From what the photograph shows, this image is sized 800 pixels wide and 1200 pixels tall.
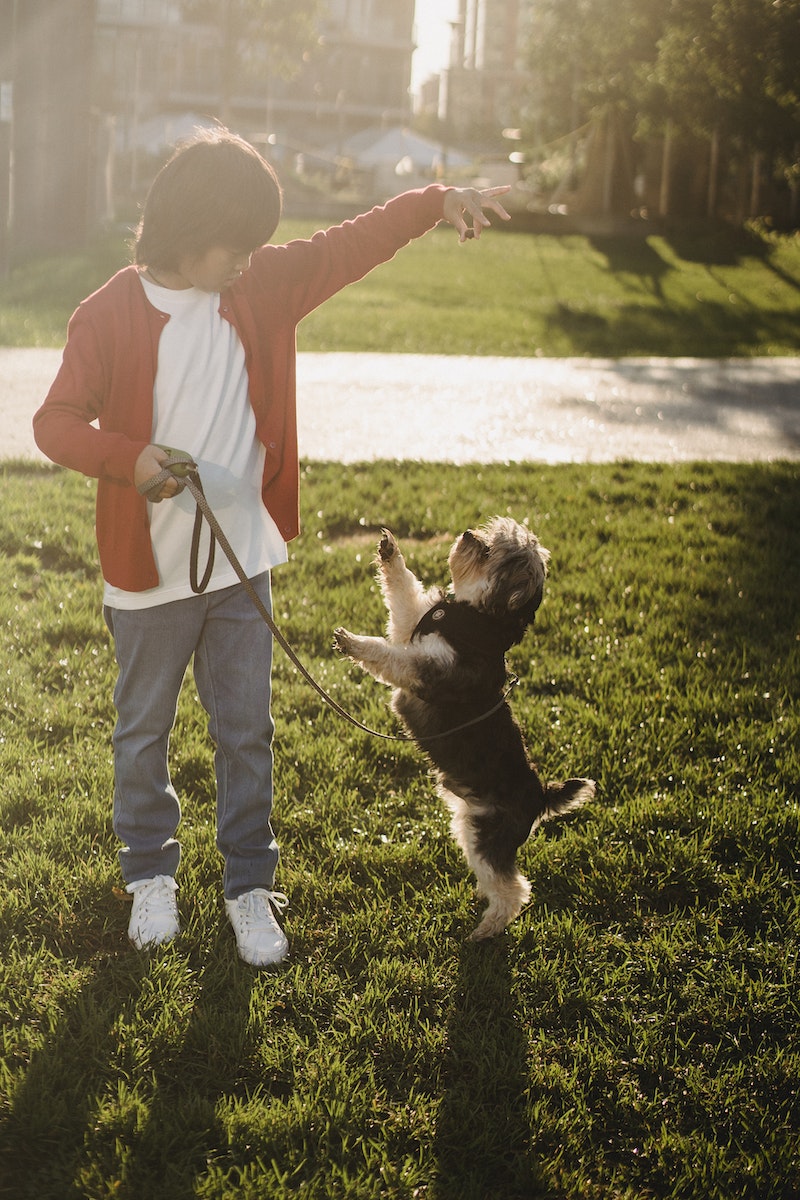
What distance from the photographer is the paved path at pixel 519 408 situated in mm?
9000

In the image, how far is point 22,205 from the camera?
1956cm

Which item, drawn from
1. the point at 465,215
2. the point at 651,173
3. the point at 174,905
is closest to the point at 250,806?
the point at 174,905

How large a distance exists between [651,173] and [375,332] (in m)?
34.9

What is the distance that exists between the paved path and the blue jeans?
16.8ft

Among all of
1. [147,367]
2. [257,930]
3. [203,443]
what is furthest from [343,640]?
[147,367]

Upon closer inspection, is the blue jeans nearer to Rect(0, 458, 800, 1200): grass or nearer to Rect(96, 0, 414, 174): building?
Rect(0, 458, 800, 1200): grass

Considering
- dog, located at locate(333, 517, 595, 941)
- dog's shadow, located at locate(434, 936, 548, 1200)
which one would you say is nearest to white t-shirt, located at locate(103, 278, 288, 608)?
dog, located at locate(333, 517, 595, 941)

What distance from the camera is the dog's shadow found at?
104 inches

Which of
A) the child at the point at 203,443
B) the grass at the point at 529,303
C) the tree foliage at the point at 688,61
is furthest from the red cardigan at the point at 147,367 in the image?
the tree foliage at the point at 688,61

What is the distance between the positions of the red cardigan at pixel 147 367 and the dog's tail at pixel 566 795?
3.79 feet

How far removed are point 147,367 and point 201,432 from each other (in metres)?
0.23

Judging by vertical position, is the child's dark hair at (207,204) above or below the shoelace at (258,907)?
above

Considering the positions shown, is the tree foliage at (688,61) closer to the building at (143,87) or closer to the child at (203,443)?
the building at (143,87)

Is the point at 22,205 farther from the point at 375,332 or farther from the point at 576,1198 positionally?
the point at 576,1198
